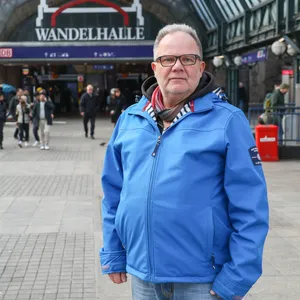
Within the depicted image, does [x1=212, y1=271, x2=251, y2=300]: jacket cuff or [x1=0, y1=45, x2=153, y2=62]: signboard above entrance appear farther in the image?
[x1=0, y1=45, x2=153, y2=62]: signboard above entrance

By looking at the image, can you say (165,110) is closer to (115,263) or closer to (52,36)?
(115,263)

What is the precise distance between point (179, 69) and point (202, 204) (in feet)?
1.94

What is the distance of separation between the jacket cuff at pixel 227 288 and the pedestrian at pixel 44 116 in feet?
48.5

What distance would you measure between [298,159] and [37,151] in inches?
281

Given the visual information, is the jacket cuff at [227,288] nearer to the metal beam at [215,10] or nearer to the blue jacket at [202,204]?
the blue jacket at [202,204]

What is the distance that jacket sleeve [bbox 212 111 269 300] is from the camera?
7.86 ft

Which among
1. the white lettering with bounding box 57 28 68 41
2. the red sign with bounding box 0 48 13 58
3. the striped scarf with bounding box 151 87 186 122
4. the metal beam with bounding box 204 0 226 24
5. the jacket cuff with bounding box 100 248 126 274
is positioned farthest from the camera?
the white lettering with bounding box 57 28 68 41

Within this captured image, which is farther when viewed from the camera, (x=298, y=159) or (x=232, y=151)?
(x=298, y=159)

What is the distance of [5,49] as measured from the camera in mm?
31297

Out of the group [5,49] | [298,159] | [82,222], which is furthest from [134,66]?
[82,222]

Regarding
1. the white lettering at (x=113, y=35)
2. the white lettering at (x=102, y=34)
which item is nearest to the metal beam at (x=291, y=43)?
the white lettering at (x=113, y=35)

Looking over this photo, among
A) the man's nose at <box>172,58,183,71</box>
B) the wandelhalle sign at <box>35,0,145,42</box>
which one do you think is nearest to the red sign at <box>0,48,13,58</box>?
the wandelhalle sign at <box>35,0,145,42</box>

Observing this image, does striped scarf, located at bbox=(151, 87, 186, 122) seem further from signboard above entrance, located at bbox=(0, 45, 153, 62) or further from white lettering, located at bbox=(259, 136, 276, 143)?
signboard above entrance, located at bbox=(0, 45, 153, 62)

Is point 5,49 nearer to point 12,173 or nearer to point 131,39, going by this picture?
point 131,39
